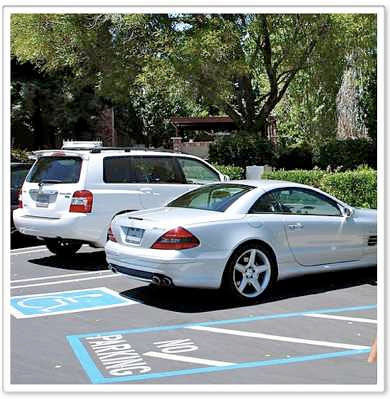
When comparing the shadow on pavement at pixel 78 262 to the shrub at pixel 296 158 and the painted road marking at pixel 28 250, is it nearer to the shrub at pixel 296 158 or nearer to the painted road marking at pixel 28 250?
the painted road marking at pixel 28 250

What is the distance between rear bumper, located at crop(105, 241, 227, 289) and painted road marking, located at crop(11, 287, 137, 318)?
594mm

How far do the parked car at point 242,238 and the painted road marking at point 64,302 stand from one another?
1.33ft

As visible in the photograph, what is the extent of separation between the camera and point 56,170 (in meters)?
9.30

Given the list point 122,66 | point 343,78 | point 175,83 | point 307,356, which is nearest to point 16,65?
point 122,66

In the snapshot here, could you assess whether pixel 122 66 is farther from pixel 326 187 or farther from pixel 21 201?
→ pixel 21 201

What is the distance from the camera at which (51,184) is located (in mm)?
9172

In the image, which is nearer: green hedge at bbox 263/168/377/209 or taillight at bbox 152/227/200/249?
taillight at bbox 152/227/200/249

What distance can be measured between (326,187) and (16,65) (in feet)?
51.6

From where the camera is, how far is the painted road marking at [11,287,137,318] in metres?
6.88

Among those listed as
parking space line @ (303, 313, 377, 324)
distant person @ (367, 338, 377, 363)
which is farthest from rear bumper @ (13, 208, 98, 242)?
distant person @ (367, 338, 377, 363)

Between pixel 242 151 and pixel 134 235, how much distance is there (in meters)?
11.9

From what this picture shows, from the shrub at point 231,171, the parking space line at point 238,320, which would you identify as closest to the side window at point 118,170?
the parking space line at point 238,320

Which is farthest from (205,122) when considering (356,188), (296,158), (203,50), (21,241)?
(21,241)

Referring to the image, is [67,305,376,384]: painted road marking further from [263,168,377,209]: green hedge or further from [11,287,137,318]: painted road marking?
[263,168,377,209]: green hedge
